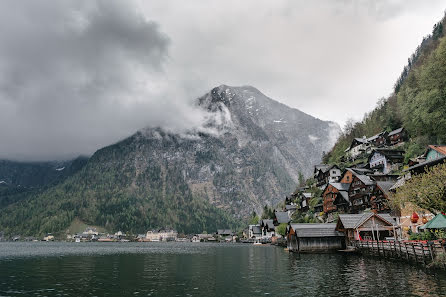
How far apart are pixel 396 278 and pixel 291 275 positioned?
1276 centimetres

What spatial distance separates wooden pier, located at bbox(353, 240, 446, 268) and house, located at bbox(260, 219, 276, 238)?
4108 inches

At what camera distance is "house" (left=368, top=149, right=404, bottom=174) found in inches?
4460

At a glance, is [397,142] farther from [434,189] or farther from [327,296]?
[327,296]

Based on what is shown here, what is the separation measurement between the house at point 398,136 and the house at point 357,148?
14.3m

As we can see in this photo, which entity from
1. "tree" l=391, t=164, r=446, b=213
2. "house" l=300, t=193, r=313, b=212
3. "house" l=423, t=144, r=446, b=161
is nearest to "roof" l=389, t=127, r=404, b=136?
"house" l=300, t=193, r=313, b=212

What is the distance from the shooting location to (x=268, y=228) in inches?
7052

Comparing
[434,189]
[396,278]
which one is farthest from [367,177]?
[396,278]

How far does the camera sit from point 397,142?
416 ft

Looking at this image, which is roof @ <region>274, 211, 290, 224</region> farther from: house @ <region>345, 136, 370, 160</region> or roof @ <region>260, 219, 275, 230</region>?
house @ <region>345, 136, 370, 160</region>

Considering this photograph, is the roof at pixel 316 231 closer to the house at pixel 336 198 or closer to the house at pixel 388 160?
the house at pixel 336 198

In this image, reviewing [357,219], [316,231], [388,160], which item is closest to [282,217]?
[388,160]

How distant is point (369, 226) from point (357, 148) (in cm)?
8335

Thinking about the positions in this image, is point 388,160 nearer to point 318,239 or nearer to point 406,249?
point 318,239

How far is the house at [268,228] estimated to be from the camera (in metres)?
173
